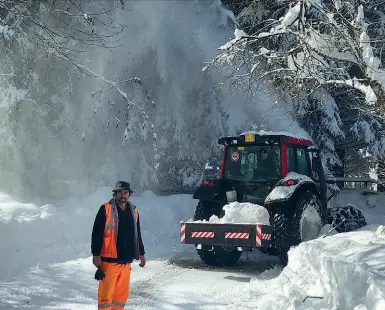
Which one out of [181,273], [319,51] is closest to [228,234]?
[181,273]

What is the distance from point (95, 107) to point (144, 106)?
1.63m

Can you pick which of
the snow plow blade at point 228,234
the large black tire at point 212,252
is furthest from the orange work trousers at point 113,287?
the large black tire at point 212,252

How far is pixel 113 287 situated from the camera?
496 centimetres

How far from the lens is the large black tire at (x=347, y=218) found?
900 centimetres

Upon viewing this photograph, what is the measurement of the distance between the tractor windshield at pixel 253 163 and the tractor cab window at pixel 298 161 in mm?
248

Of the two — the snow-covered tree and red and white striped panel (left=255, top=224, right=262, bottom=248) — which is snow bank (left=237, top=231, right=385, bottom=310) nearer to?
red and white striped panel (left=255, top=224, right=262, bottom=248)

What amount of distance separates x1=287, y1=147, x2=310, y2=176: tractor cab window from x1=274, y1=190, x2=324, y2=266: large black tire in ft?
2.04

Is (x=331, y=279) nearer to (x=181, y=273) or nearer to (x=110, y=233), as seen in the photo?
(x=110, y=233)

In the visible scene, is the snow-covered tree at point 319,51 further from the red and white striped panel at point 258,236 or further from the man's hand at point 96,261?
the man's hand at point 96,261

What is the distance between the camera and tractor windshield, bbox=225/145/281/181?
28.3ft

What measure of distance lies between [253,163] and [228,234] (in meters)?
1.83

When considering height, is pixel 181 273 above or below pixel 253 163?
below

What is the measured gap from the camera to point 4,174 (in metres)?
14.1

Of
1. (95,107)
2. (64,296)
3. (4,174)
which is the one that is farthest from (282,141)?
(4,174)
